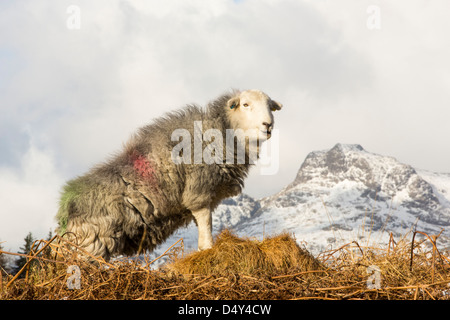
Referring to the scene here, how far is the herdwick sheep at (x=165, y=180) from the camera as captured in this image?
816 centimetres

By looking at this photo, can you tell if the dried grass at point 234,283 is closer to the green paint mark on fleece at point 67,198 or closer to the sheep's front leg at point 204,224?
the green paint mark on fleece at point 67,198

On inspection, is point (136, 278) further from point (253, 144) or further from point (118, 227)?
point (253, 144)

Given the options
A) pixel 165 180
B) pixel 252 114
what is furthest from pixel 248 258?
pixel 252 114

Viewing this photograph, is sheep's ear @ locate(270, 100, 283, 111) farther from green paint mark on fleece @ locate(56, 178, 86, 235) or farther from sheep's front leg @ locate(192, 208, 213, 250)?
green paint mark on fleece @ locate(56, 178, 86, 235)

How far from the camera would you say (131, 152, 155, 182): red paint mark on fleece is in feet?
27.4

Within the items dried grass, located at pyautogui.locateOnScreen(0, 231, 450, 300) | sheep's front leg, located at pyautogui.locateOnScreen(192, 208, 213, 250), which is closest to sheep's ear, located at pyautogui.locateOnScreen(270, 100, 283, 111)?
sheep's front leg, located at pyautogui.locateOnScreen(192, 208, 213, 250)

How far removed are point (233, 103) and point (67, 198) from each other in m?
3.01

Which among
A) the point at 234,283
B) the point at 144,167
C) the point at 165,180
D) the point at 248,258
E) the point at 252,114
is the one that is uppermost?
the point at 252,114

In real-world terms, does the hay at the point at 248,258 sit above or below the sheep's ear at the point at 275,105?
below

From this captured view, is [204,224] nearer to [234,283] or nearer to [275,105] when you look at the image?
[275,105]

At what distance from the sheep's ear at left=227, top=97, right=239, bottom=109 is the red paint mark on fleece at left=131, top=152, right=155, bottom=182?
5.29 ft

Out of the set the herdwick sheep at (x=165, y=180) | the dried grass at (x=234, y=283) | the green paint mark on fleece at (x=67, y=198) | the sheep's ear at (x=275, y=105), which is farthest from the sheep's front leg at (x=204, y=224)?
the dried grass at (x=234, y=283)

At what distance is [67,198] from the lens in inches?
330
